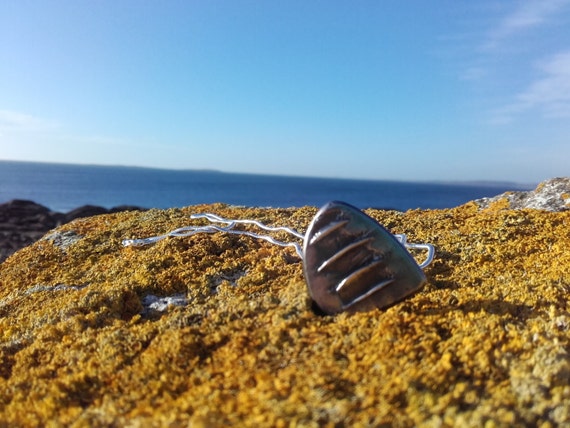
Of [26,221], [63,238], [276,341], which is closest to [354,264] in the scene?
[276,341]

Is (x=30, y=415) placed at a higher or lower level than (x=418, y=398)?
lower

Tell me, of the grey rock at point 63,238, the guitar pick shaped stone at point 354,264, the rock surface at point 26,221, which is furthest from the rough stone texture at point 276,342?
the rock surface at point 26,221

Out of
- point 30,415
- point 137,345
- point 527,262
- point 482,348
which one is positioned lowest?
point 30,415

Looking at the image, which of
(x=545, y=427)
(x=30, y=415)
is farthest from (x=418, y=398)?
(x=30, y=415)

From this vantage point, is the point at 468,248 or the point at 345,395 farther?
the point at 468,248

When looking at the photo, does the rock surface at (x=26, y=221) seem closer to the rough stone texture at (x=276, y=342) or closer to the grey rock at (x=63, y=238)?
the grey rock at (x=63, y=238)

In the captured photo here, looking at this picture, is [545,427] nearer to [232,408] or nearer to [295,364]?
[295,364]

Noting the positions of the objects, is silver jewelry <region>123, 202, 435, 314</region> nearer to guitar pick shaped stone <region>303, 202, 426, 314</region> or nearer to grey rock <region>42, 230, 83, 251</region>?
guitar pick shaped stone <region>303, 202, 426, 314</region>

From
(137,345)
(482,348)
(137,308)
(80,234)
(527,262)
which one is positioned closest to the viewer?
(482,348)
